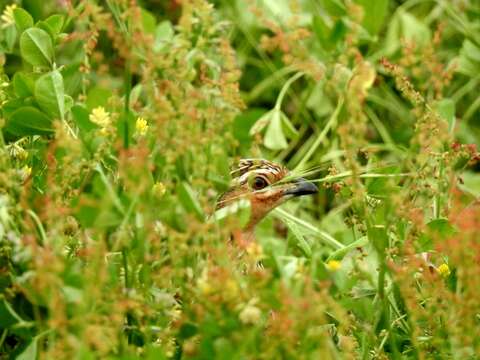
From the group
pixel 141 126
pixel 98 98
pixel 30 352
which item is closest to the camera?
pixel 30 352

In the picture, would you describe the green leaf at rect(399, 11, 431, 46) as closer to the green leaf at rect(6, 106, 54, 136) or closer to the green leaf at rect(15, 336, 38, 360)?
the green leaf at rect(6, 106, 54, 136)

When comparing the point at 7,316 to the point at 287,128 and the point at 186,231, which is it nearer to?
the point at 186,231

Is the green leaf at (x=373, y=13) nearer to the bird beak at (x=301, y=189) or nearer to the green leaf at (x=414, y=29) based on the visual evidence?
the bird beak at (x=301, y=189)

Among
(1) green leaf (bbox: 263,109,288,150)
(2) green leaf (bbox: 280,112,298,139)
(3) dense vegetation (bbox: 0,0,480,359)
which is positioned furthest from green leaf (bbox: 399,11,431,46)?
(3) dense vegetation (bbox: 0,0,480,359)

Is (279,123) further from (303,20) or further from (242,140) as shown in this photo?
(303,20)

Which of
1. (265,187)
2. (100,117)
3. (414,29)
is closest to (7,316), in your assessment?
(100,117)

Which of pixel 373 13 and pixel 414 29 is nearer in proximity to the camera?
pixel 373 13

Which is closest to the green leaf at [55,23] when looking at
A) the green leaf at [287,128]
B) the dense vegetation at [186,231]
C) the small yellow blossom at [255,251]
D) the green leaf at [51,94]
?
the dense vegetation at [186,231]
